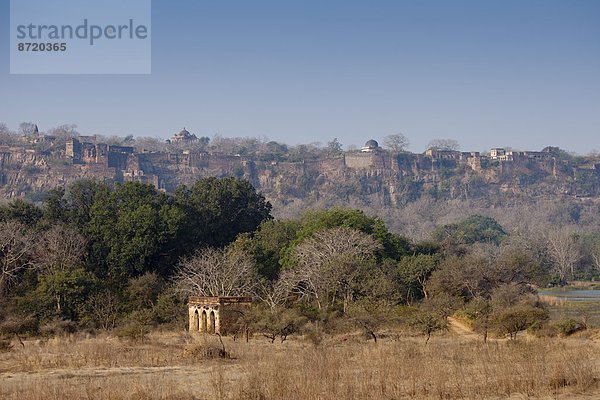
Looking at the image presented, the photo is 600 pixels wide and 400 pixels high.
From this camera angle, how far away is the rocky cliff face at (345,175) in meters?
161

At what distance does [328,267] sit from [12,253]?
1400cm

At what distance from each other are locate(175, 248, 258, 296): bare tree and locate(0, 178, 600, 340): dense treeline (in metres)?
0.07

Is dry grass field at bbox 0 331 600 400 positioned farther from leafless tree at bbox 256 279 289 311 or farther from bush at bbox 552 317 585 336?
leafless tree at bbox 256 279 289 311

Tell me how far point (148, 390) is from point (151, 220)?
29128mm

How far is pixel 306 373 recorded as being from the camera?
637 inches

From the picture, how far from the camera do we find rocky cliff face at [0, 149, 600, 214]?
527ft

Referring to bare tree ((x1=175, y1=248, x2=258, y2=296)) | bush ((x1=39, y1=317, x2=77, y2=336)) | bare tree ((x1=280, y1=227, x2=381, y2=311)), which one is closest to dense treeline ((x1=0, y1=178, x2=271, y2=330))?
bush ((x1=39, y1=317, x2=77, y2=336))

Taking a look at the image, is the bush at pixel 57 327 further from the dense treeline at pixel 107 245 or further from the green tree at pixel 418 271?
the green tree at pixel 418 271

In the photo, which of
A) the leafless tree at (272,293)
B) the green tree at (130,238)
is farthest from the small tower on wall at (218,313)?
the green tree at (130,238)

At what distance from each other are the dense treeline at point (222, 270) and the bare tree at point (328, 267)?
7 centimetres

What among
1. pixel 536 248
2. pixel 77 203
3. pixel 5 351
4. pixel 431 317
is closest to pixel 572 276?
pixel 536 248

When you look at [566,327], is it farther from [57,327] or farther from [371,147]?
[371,147]

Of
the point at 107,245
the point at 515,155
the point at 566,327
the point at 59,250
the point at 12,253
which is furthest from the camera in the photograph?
the point at 515,155

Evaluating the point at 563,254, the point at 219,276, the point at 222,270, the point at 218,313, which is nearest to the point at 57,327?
the point at 218,313
